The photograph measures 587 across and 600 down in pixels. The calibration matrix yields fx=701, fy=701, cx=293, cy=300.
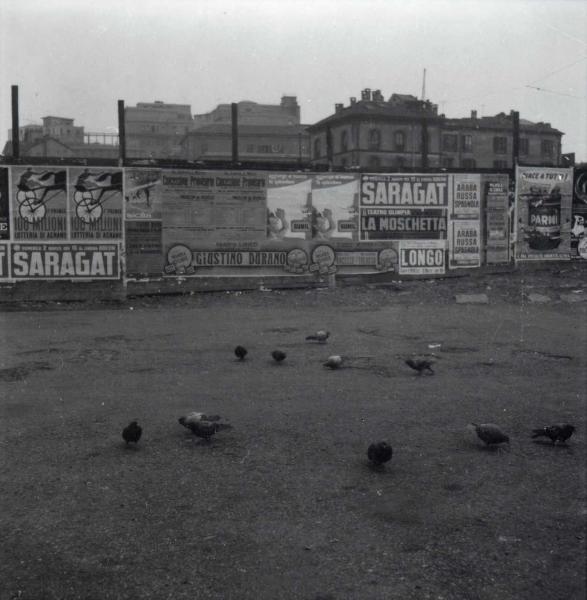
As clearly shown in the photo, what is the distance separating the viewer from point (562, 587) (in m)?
3.20

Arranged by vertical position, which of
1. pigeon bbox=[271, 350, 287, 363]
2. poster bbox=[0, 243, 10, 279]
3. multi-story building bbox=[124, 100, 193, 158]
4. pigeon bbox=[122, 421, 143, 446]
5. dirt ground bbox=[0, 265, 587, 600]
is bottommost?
dirt ground bbox=[0, 265, 587, 600]

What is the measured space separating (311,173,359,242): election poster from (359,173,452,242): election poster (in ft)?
0.73

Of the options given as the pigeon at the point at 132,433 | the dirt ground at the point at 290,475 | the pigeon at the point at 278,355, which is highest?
the pigeon at the point at 278,355

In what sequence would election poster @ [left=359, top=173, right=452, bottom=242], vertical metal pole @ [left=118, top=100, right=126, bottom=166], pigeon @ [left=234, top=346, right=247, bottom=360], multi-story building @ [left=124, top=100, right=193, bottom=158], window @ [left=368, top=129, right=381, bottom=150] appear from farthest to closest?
1. multi-story building @ [left=124, top=100, right=193, bottom=158]
2. window @ [left=368, top=129, right=381, bottom=150]
3. election poster @ [left=359, top=173, right=452, bottom=242]
4. vertical metal pole @ [left=118, top=100, right=126, bottom=166]
5. pigeon @ [left=234, top=346, right=247, bottom=360]

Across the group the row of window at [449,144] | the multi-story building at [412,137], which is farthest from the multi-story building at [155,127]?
the row of window at [449,144]

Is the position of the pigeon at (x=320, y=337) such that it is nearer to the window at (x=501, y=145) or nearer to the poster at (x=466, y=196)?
the poster at (x=466, y=196)

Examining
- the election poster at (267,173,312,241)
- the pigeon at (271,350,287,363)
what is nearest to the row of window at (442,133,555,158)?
the election poster at (267,173,312,241)

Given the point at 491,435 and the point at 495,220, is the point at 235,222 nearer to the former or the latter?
the point at 495,220

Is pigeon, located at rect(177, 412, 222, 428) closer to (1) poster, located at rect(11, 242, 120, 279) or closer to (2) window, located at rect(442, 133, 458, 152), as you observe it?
(1) poster, located at rect(11, 242, 120, 279)

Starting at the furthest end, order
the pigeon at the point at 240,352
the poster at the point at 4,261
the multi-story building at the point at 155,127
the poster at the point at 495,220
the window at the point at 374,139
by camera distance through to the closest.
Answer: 1. the multi-story building at the point at 155,127
2. the window at the point at 374,139
3. the poster at the point at 495,220
4. the poster at the point at 4,261
5. the pigeon at the point at 240,352

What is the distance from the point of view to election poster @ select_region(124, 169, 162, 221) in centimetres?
1520

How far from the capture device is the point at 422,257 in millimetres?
16984

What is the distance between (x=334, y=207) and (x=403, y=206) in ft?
5.60

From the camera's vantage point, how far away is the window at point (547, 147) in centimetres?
7775
